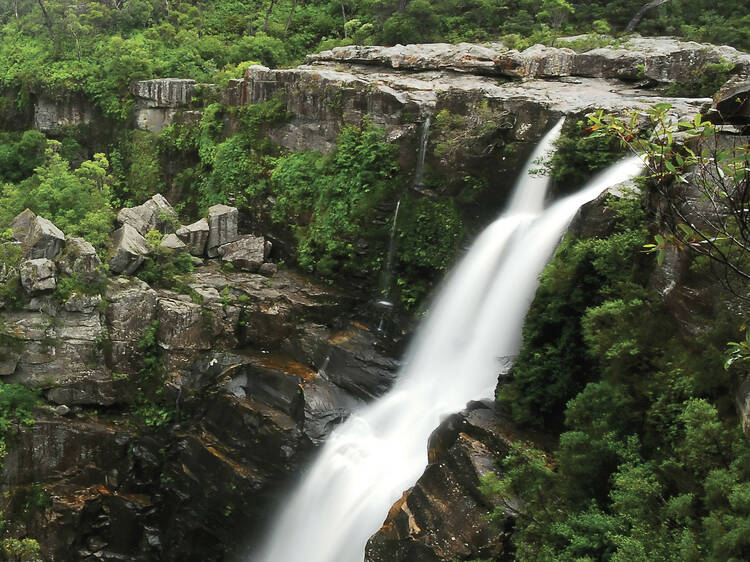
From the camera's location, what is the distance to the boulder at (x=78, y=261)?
1450cm

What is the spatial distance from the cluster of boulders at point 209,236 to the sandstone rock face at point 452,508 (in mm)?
8510

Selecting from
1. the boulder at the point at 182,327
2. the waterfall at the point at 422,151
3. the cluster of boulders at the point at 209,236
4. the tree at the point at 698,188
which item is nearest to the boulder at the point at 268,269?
the cluster of boulders at the point at 209,236

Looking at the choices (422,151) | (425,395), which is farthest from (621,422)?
(422,151)

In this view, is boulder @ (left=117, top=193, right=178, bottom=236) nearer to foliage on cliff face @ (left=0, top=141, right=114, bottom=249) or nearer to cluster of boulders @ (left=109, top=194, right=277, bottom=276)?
cluster of boulders @ (left=109, top=194, right=277, bottom=276)

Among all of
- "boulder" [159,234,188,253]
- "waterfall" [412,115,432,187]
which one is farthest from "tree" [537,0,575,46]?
"boulder" [159,234,188,253]

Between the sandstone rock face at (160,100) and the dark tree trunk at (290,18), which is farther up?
the dark tree trunk at (290,18)

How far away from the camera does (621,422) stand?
8.80 metres

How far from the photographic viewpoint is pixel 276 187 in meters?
18.3

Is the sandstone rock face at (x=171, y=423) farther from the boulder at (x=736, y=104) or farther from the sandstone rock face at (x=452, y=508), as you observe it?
the boulder at (x=736, y=104)

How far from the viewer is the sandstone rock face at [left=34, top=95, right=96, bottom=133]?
23547 millimetres

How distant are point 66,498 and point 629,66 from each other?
18427 mm

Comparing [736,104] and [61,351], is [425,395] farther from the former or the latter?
[61,351]

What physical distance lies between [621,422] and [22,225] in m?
14.7

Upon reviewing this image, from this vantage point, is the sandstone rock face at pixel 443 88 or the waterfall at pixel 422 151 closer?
the sandstone rock face at pixel 443 88
